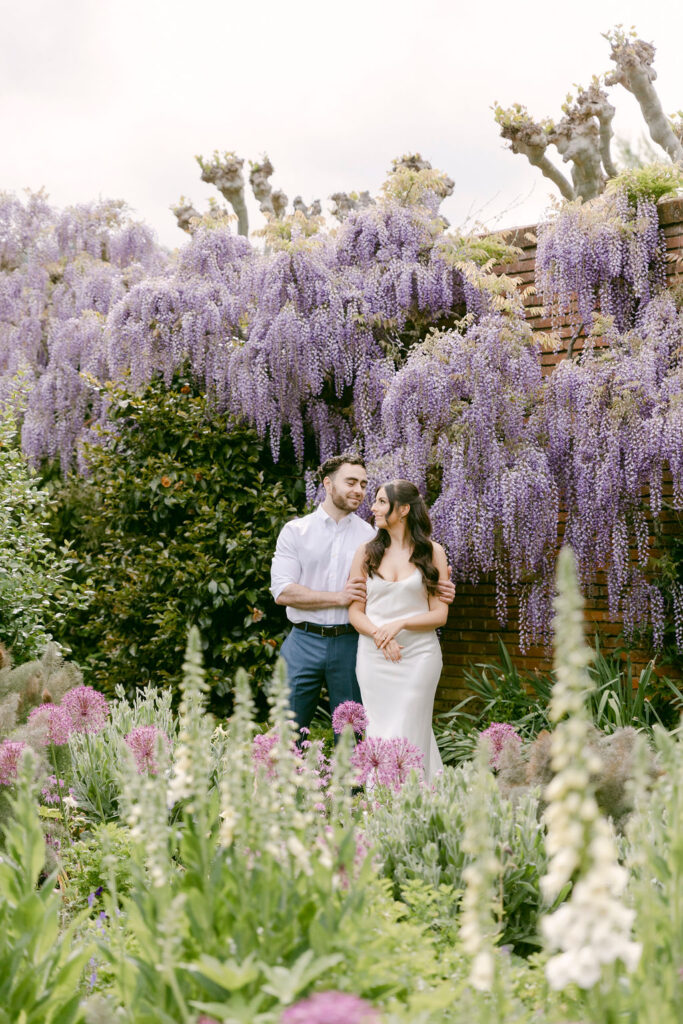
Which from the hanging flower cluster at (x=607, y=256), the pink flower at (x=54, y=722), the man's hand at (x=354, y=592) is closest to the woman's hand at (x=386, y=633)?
the man's hand at (x=354, y=592)

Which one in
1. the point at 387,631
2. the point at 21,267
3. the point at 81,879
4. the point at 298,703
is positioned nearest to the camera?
the point at 81,879

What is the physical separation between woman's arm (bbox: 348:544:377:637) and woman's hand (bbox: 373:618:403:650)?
3 cm

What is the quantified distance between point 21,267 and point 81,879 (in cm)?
893

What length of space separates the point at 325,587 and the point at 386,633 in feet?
2.04

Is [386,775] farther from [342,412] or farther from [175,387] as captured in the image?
[175,387]

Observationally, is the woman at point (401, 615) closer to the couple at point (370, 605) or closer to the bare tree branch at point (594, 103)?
the couple at point (370, 605)

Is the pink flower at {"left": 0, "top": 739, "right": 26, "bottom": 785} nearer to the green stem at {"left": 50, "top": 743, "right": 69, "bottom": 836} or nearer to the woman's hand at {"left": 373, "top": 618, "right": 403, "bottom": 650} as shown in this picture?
the green stem at {"left": 50, "top": 743, "right": 69, "bottom": 836}

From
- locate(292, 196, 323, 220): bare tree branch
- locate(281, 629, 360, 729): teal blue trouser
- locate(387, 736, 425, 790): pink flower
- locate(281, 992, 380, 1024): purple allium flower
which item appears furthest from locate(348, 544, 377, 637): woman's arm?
locate(292, 196, 323, 220): bare tree branch

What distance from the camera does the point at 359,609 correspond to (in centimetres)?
436

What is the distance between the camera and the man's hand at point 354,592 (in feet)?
14.3

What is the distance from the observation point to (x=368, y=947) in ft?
5.16

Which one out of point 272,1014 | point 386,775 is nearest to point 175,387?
point 386,775

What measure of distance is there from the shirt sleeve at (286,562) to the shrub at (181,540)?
51.1 inches

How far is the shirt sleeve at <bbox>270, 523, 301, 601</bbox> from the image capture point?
15.2ft
